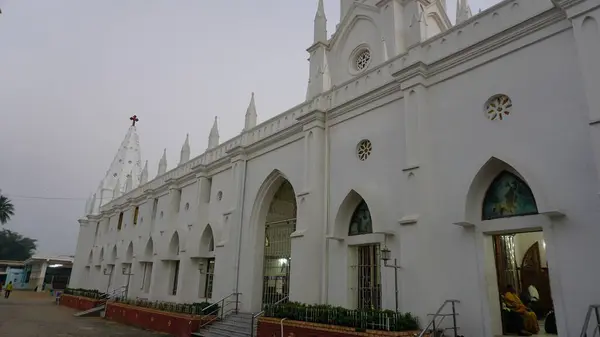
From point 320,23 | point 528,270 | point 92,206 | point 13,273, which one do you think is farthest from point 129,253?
point 13,273

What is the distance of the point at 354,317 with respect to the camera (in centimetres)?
965

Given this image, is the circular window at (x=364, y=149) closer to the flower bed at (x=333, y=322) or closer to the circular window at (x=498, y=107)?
the circular window at (x=498, y=107)

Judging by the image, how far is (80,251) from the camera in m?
36.7

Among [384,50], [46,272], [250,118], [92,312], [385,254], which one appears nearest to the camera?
[385,254]

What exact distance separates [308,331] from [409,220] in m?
3.78

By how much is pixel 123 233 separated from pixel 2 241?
55.8m

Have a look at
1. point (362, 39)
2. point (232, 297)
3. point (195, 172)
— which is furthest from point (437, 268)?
point (195, 172)

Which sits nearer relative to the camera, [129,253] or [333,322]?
[333,322]

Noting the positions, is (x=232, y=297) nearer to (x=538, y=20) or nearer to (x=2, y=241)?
(x=538, y=20)

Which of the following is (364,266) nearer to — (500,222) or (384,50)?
(500,222)

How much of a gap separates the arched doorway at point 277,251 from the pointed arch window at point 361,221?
148 inches

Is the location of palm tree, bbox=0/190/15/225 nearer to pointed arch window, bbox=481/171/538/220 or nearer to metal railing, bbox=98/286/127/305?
metal railing, bbox=98/286/127/305

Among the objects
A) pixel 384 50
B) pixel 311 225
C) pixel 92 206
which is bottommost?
pixel 311 225

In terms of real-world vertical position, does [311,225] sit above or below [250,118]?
below
